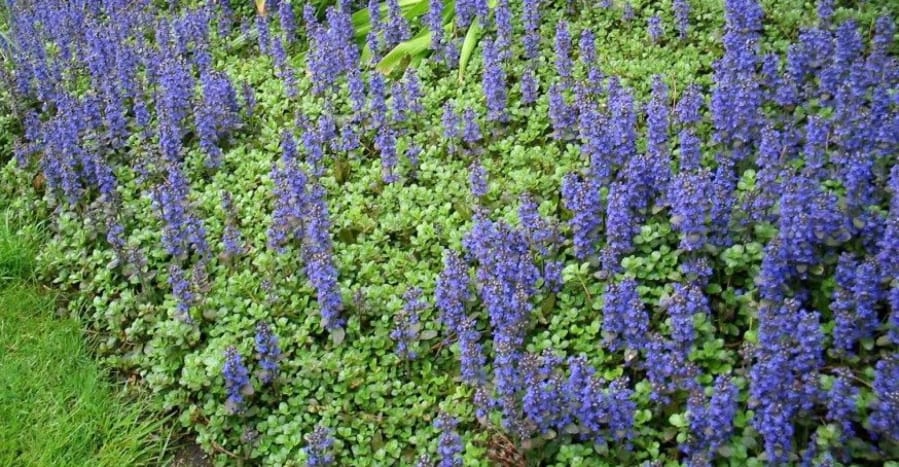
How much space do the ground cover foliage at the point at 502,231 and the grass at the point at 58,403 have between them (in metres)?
0.16

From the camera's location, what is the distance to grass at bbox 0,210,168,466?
12.8 feet

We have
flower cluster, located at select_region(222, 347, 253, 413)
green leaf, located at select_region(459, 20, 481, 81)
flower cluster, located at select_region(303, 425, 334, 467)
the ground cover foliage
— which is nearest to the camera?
the ground cover foliage

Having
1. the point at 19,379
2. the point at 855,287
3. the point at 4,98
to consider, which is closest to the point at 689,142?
the point at 855,287

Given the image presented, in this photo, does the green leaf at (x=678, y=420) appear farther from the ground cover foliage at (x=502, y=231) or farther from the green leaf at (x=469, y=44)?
the green leaf at (x=469, y=44)

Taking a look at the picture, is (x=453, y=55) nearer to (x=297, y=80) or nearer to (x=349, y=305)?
(x=297, y=80)

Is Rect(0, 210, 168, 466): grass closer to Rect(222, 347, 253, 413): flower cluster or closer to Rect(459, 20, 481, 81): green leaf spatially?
Rect(222, 347, 253, 413): flower cluster

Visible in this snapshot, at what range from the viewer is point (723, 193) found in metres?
3.74

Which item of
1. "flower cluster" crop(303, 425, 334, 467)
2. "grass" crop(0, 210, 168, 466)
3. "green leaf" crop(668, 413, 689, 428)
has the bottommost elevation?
"grass" crop(0, 210, 168, 466)

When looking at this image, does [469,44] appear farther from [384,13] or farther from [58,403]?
[58,403]

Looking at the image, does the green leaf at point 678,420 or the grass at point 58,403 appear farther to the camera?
the grass at point 58,403

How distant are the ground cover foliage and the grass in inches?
6.3

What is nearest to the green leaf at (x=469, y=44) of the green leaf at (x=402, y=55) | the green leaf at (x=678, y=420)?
the green leaf at (x=402, y=55)

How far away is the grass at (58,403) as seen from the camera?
3908 millimetres

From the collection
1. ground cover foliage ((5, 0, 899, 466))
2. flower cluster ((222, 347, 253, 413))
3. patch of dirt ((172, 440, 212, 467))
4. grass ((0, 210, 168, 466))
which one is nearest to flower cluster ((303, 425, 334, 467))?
ground cover foliage ((5, 0, 899, 466))
